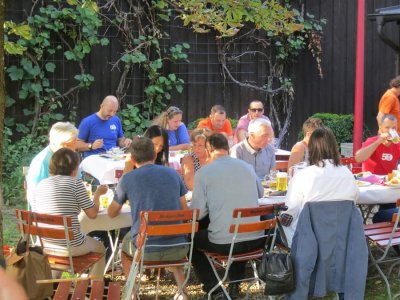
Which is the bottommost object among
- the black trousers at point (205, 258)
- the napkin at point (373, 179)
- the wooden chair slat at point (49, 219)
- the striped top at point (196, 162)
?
the black trousers at point (205, 258)

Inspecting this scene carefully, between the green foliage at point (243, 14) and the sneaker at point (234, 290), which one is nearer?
the green foliage at point (243, 14)

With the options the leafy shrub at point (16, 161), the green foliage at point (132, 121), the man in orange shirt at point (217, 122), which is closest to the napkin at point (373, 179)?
the man in orange shirt at point (217, 122)

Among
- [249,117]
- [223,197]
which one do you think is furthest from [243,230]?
[249,117]

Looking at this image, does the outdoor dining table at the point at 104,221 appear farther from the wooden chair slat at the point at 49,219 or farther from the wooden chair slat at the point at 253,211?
the wooden chair slat at the point at 253,211

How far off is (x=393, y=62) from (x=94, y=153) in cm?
674

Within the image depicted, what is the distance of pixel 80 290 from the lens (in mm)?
4031

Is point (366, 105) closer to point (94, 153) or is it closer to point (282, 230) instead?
point (94, 153)

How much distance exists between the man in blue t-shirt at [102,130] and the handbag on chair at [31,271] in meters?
4.33

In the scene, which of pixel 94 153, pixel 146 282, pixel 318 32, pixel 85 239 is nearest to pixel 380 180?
pixel 146 282

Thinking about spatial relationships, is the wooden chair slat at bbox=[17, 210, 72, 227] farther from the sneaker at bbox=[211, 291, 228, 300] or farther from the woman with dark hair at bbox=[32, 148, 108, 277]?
the sneaker at bbox=[211, 291, 228, 300]

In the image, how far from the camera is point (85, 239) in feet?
17.0

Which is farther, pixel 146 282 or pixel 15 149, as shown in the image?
pixel 15 149

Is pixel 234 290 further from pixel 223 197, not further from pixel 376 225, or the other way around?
pixel 376 225

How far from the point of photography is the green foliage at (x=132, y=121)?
10643 millimetres
